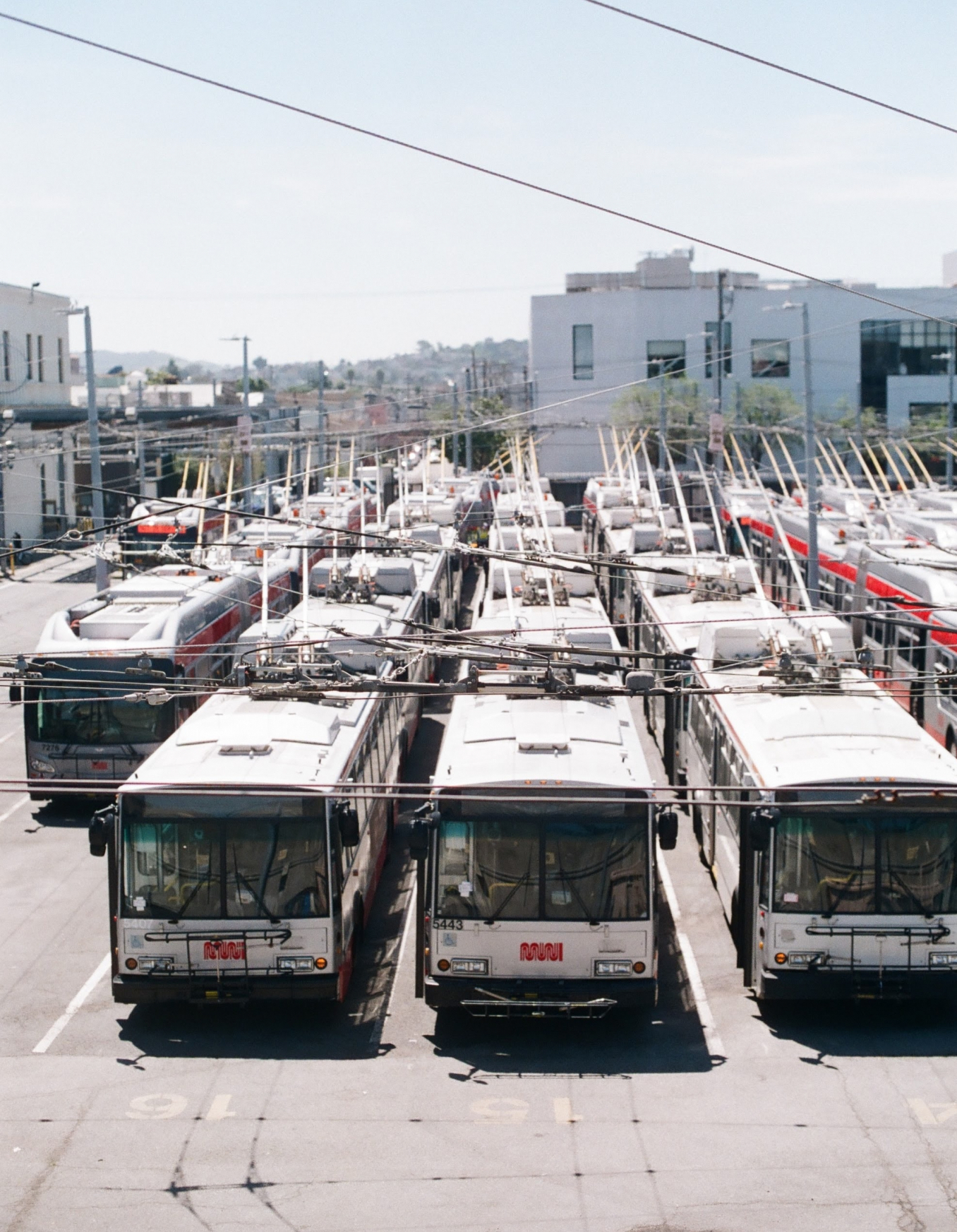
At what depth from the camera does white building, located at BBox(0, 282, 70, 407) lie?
2130 inches

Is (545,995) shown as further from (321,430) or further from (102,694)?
(321,430)

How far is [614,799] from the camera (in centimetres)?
1145

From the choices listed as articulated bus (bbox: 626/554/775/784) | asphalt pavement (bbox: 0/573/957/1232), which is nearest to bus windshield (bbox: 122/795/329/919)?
asphalt pavement (bbox: 0/573/957/1232)

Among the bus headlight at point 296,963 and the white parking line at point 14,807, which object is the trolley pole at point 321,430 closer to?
the white parking line at point 14,807

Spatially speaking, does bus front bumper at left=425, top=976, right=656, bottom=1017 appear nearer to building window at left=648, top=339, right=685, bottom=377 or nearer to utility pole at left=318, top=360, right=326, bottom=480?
utility pole at left=318, top=360, right=326, bottom=480

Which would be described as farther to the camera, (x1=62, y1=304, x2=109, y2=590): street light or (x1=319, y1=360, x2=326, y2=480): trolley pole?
(x1=319, y1=360, x2=326, y2=480): trolley pole

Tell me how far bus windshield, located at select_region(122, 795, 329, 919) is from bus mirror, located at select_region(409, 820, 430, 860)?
999 millimetres

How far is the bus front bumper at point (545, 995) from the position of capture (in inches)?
488

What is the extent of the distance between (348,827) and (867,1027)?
188 inches

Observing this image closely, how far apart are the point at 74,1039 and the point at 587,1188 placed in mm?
5101

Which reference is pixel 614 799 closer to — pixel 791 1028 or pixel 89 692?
pixel 791 1028

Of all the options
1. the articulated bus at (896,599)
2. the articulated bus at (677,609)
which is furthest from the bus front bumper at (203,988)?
the articulated bus at (677,609)

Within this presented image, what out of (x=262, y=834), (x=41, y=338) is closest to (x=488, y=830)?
(x=262, y=834)

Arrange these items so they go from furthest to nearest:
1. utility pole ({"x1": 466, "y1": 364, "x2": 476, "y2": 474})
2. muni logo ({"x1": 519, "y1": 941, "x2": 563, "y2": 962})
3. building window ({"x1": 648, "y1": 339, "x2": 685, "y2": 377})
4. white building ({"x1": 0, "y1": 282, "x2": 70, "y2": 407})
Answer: building window ({"x1": 648, "y1": 339, "x2": 685, "y2": 377})
utility pole ({"x1": 466, "y1": 364, "x2": 476, "y2": 474})
white building ({"x1": 0, "y1": 282, "x2": 70, "y2": 407})
muni logo ({"x1": 519, "y1": 941, "x2": 563, "y2": 962})
